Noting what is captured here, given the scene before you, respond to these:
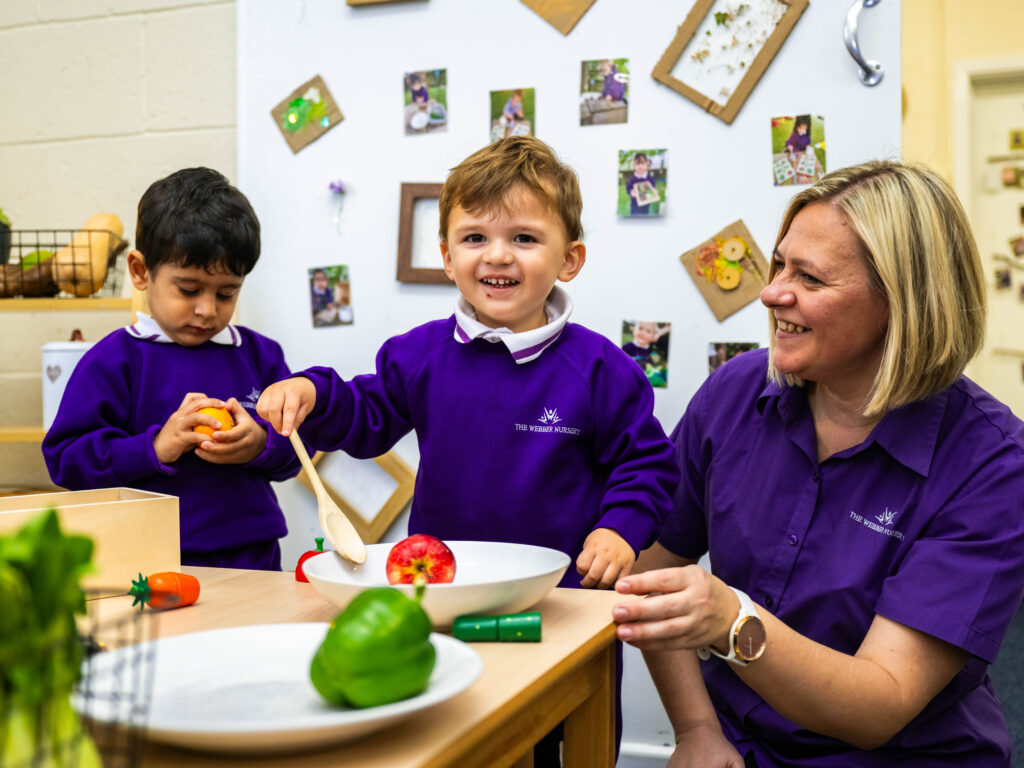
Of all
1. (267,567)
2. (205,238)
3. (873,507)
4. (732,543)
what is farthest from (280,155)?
(873,507)

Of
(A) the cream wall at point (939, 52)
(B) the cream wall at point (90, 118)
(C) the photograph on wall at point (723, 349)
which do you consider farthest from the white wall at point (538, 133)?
(A) the cream wall at point (939, 52)

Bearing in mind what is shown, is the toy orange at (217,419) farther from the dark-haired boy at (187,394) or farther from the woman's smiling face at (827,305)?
the woman's smiling face at (827,305)

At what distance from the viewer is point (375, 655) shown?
54cm

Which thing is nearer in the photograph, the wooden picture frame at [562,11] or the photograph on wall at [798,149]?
the photograph on wall at [798,149]

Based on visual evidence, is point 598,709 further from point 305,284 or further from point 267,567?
point 305,284

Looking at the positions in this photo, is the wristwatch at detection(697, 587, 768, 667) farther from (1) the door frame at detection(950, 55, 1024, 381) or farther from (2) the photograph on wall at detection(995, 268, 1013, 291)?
(2) the photograph on wall at detection(995, 268, 1013, 291)

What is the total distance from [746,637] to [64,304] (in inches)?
62.2

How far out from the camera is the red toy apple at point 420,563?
0.88 metres

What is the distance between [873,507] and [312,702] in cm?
76

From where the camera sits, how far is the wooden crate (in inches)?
36.5

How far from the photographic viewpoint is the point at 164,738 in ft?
1.71

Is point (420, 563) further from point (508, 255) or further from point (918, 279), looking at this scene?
point (918, 279)

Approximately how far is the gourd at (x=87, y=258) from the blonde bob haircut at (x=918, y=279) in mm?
1533

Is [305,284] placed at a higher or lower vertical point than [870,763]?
higher
